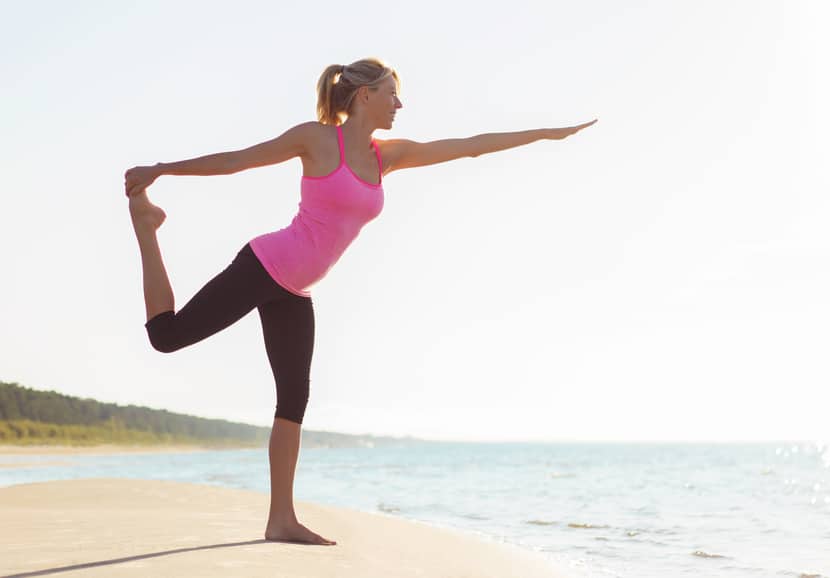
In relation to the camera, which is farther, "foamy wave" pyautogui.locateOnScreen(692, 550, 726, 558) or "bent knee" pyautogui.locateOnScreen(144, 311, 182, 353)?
"foamy wave" pyautogui.locateOnScreen(692, 550, 726, 558)

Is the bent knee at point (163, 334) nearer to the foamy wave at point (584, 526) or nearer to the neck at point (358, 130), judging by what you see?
the neck at point (358, 130)

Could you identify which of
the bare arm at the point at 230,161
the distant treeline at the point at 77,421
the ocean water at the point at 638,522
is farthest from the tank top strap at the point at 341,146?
the distant treeline at the point at 77,421

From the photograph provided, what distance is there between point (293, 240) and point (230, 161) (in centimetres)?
51

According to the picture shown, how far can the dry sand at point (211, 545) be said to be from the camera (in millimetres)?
3918

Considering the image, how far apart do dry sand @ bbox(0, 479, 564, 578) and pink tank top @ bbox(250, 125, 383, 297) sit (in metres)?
1.37

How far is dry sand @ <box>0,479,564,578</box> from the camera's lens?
3918 millimetres

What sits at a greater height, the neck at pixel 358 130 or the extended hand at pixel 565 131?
the extended hand at pixel 565 131

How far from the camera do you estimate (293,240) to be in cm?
447

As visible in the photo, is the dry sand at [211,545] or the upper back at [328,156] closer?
the dry sand at [211,545]

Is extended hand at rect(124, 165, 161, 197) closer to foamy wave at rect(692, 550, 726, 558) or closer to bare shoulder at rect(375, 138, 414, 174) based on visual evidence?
bare shoulder at rect(375, 138, 414, 174)

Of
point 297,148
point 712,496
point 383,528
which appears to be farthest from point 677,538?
point 712,496

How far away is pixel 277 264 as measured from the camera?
446 centimetres

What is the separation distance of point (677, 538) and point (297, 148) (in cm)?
662

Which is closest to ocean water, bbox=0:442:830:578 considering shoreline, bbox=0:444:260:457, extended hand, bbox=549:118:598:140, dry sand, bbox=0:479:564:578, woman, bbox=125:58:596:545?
dry sand, bbox=0:479:564:578
